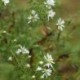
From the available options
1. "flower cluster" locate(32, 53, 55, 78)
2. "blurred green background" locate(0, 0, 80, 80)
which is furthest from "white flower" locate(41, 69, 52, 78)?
"blurred green background" locate(0, 0, 80, 80)

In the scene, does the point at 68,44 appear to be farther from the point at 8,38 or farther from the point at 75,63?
the point at 8,38

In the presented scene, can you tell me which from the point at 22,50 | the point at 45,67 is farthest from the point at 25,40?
the point at 45,67

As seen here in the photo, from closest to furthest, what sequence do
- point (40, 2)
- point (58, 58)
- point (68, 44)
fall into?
point (40, 2) → point (58, 58) → point (68, 44)

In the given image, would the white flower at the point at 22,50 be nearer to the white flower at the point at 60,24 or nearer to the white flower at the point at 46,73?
the white flower at the point at 46,73

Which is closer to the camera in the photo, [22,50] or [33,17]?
[22,50]

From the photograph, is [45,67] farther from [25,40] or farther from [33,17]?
[33,17]

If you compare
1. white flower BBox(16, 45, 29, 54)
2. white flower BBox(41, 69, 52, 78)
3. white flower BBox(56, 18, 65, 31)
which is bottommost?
white flower BBox(41, 69, 52, 78)

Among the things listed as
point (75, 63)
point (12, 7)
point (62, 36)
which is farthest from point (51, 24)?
point (75, 63)

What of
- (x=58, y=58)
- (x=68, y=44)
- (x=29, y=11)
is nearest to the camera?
(x=29, y=11)

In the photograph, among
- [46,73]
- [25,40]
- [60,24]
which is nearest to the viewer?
[46,73]

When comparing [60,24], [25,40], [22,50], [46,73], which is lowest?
[46,73]

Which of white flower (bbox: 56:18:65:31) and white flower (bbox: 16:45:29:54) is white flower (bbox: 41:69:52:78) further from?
white flower (bbox: 56:18:65:31)
